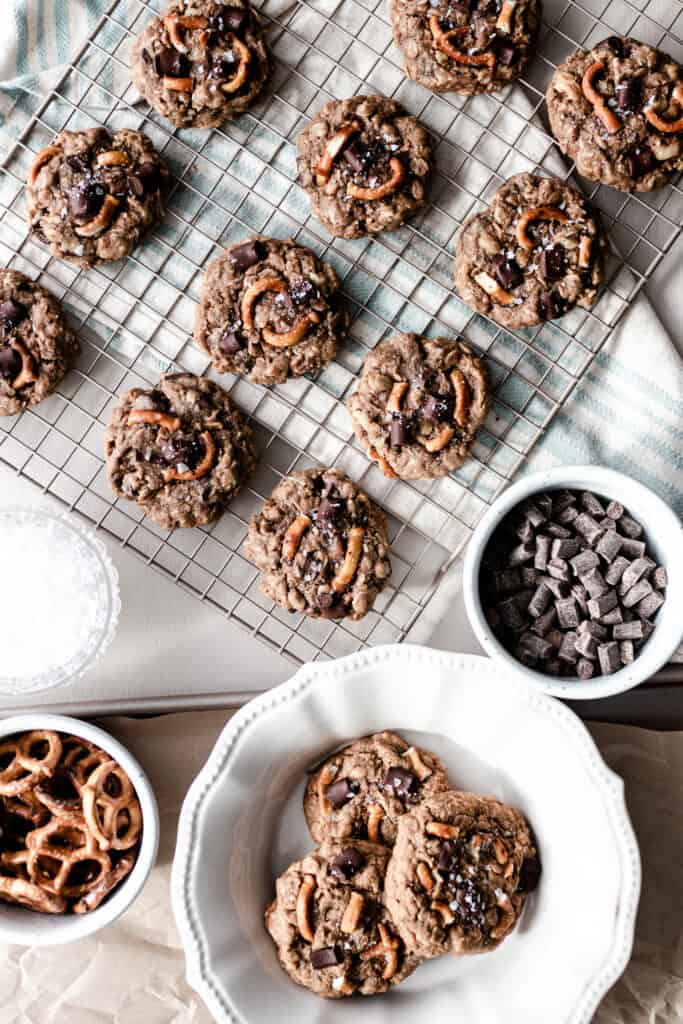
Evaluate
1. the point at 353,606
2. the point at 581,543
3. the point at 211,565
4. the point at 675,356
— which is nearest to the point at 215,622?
the point at 211,565

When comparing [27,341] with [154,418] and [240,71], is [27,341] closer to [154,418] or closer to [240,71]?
[154,418]

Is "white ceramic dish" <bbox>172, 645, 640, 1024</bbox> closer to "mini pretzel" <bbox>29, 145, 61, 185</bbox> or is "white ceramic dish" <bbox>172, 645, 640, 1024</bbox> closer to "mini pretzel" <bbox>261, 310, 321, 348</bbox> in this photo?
"mini pretzel" <bbox>261, 310, 321, 348</bbox>

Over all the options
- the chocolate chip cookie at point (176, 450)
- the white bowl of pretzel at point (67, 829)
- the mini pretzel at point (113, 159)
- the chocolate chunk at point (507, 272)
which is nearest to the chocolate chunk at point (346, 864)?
the white bowl of pretzel at point (67, 829)

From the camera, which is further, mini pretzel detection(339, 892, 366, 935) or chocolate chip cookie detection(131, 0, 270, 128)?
chocolate chip cookie detection(131, 0, 270, 128)

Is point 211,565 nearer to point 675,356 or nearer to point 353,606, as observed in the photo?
point 353,606

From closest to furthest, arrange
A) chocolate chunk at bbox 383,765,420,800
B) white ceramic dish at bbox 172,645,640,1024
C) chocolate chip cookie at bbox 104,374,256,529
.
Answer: white ceramic dish at bbox 172,645,640,1024 < chocolate chunk at bbox 383,765,420,800 < chocolate chip cookie at bbox 104,374,256,529

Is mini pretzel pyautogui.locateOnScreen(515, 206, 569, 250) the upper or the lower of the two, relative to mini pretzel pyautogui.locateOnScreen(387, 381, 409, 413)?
upper

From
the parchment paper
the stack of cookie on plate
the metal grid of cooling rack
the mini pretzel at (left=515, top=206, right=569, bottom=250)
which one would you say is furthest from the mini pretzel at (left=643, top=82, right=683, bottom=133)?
the stack of cookie on plate

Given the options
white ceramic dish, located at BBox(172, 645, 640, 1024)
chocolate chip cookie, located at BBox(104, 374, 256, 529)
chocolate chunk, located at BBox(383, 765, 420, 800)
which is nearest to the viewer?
white ceramic dish, located at BBox(172, 645, 640, 1024)
